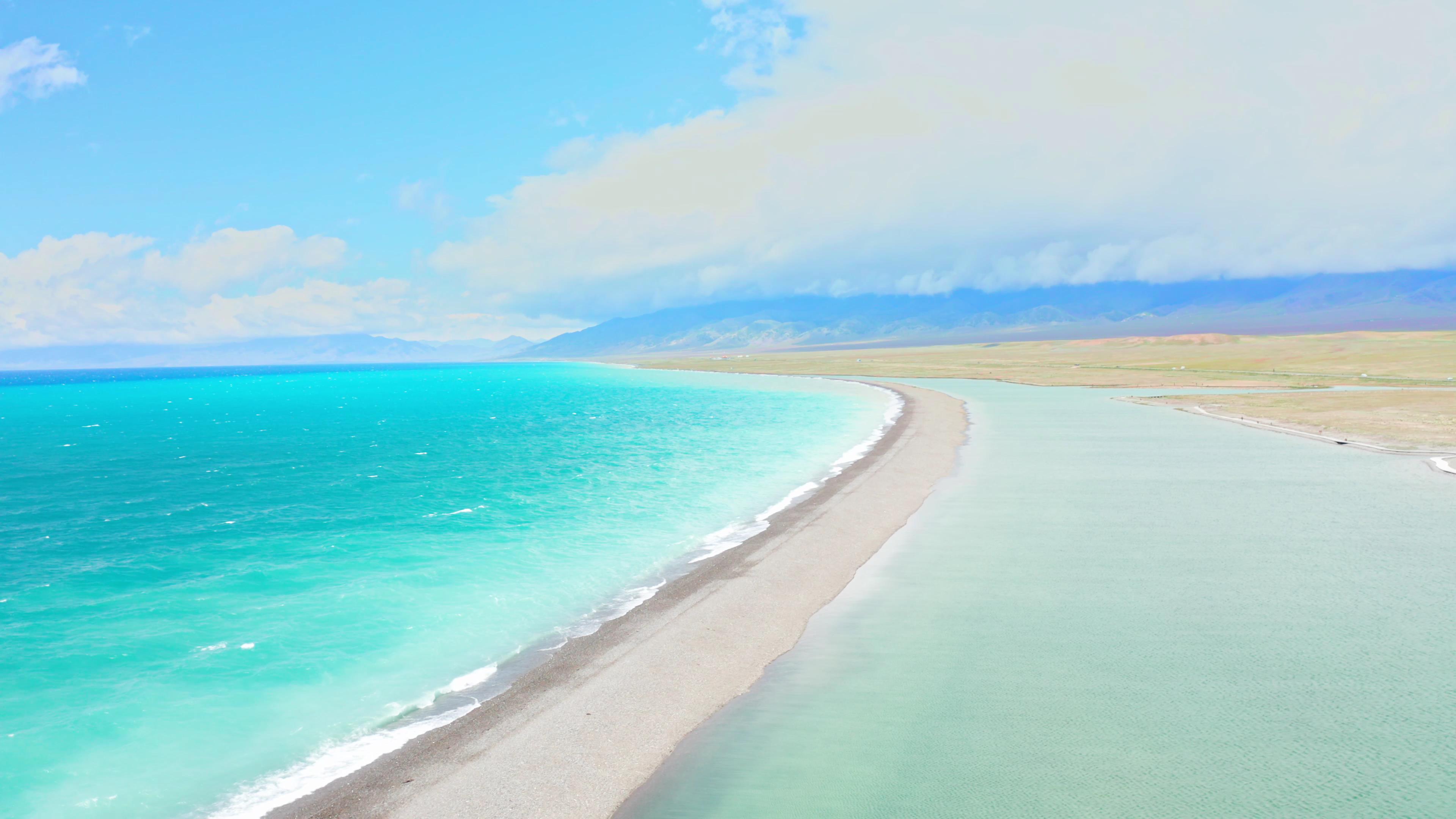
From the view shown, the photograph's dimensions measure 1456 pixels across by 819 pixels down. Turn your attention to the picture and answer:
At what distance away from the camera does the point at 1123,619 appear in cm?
1770

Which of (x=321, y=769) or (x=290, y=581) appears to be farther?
(x=290, y=581)

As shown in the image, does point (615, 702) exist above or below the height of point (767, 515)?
above

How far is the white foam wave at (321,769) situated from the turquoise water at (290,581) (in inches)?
2.1

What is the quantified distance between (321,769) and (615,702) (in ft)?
14.8

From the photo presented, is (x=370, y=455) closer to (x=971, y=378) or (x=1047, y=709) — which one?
(x=1047, y=709)

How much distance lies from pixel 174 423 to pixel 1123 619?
3789 inches

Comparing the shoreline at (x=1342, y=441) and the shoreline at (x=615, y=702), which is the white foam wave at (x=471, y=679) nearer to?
the shoreline at (x=615, y=702)

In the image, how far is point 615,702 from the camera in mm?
13398

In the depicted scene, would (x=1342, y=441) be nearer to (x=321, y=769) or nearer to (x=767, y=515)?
(x=767, y=515)

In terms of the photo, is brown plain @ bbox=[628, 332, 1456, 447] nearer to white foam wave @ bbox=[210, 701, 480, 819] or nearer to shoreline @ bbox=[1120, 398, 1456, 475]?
shoreline @ bbox=[1120, 398, 1456, 475]

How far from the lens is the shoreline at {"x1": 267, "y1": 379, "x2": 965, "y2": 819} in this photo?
10.7 meters

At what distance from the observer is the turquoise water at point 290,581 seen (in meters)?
12.8

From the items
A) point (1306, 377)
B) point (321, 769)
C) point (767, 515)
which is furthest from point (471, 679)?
point (1306, 377)

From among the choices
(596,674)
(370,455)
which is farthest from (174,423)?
(596,674)
